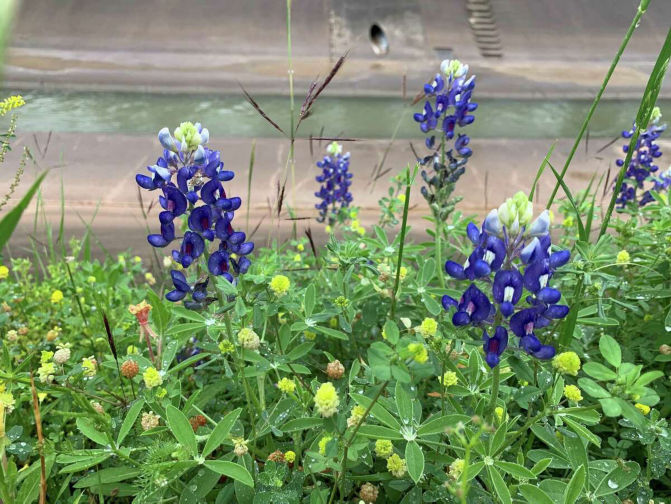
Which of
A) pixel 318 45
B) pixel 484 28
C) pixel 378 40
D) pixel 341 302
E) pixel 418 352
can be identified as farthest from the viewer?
pixel 484 28

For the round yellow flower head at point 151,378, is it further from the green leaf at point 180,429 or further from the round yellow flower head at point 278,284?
the round yellow flower head at point 278,284

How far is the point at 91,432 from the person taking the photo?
4.31ft

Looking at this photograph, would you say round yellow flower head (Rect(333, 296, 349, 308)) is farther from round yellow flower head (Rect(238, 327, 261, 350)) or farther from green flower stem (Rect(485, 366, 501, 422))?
green flower stem (Rect(485, 366, 501, 422))

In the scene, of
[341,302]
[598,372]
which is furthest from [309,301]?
[598,372]

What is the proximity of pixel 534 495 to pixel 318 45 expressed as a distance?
11190 mm

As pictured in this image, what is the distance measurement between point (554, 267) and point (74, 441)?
1.35m

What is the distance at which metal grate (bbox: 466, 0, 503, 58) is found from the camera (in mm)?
11766

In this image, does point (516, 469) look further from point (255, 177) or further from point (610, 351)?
point (255, 177)

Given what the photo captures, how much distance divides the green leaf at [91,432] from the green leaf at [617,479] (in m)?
1.13

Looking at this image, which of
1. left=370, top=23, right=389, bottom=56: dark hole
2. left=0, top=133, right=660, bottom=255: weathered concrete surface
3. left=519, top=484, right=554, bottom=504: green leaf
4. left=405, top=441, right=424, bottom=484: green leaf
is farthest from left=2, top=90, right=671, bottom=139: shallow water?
left=519, top=484, right=554, bottom=504: green leaf

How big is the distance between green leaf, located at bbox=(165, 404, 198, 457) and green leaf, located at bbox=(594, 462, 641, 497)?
92 centimetres

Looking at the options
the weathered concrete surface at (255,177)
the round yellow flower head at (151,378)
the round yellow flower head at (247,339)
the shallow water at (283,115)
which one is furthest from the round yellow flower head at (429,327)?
the shallow water at (283,115)

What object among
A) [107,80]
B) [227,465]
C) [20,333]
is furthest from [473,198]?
[107,80]

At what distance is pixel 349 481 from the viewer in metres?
1.44
